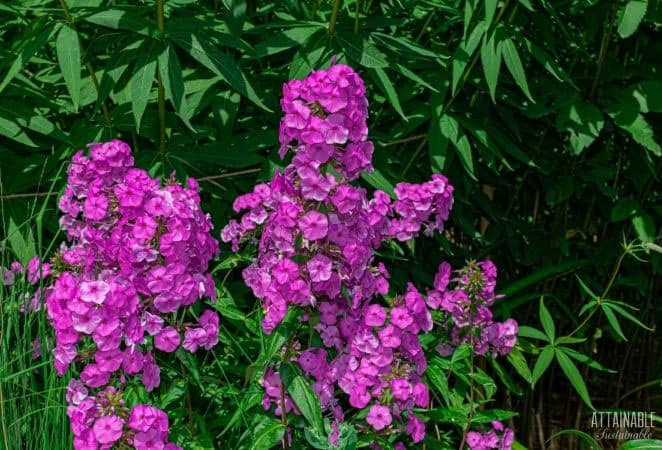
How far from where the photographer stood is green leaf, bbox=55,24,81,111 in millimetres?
2387

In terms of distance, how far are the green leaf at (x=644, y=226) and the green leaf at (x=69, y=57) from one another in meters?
1.82

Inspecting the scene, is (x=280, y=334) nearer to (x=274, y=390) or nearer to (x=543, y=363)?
(x=274, y=390)

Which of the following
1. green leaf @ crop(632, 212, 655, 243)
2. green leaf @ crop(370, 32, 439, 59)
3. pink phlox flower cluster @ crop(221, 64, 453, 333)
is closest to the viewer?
pink phlox flower cluster @ crop(221, 64, 453, 333)

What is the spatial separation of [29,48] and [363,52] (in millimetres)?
895

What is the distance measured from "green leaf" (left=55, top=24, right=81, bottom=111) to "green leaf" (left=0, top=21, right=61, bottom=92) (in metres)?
0.04

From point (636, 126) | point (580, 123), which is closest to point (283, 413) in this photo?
point (580, 123)

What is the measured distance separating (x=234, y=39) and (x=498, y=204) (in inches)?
55.3

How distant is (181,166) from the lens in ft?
8.84

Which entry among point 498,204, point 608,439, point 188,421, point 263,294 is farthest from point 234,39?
point 608,439

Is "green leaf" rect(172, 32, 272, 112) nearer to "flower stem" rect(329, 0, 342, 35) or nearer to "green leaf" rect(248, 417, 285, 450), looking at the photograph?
"flower stem" rect(329, 0, 342, 35)

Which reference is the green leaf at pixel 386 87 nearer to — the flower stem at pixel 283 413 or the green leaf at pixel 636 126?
the green leaf at pixel 636 126

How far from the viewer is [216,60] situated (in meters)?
2.45

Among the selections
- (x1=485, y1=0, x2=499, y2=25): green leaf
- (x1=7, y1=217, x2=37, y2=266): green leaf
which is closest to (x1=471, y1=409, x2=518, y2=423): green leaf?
(x1=485, y1=0, x2=499, y2=25): green leaf

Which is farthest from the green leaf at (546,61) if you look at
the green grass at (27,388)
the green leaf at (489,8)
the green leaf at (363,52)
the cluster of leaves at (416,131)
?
the green grass at (27,388)
